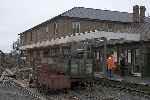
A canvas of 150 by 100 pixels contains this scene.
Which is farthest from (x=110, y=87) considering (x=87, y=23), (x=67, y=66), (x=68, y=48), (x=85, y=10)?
(x=85, y=10)

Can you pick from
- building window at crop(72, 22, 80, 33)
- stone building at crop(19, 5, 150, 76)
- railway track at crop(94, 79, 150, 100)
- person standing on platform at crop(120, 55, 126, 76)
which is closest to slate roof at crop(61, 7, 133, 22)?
stone building at crop(19, 5, 150, 76)

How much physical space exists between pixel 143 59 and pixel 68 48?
6.04m

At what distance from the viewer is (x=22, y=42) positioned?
64562mm

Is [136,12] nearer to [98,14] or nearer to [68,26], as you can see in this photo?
[98,14]

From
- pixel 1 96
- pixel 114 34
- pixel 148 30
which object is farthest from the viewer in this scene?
pixel 148 30

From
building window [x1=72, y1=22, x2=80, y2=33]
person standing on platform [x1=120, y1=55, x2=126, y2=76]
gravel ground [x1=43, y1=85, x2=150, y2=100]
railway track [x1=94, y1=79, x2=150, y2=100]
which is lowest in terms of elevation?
gravel ground [x1=43, y1=85, x2=150, y2=100]

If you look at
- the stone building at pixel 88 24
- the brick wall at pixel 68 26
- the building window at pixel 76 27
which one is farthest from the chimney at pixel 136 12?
the building window at pixel 76 27

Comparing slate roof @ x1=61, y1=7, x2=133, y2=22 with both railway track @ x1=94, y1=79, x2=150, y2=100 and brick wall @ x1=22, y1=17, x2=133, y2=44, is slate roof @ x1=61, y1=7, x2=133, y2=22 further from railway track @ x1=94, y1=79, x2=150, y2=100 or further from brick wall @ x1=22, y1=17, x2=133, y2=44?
railway track @ x1=94, y1=79, x2=150, y2=100

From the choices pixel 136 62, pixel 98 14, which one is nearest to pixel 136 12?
pixel 98 14

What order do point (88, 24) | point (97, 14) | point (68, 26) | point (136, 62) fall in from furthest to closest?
point (97, 14)
point (88, 24)
point (68, 26)
point (136, 62)

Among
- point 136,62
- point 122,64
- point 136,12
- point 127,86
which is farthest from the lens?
point 136,12

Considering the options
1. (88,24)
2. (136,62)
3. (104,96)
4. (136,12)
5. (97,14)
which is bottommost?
(104,96)

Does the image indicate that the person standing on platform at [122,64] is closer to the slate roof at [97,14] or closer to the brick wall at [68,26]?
the brick wall at [68,26]

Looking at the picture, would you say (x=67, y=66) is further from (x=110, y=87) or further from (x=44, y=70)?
(x=110, y=87)
